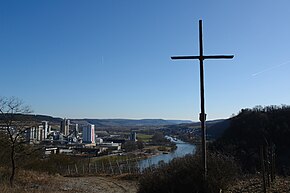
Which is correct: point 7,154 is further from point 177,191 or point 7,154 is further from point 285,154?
point 285,154

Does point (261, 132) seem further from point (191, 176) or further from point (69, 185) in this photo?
point (191, 176)

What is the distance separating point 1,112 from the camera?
629 inches

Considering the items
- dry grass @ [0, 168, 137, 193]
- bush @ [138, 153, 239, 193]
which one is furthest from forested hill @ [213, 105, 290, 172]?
bush @ [138, 153, 239, 193]

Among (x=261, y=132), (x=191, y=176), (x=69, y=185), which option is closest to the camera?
(x=191, y=176)

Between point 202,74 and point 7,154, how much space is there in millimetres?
16125

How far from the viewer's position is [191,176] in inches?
357

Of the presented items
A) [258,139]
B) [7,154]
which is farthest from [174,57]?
[258,139]

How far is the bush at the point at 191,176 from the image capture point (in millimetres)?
8938

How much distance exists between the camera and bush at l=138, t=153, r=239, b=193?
894 cm

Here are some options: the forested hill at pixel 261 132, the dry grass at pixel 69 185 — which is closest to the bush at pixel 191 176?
the dry grass at pixel 69 185

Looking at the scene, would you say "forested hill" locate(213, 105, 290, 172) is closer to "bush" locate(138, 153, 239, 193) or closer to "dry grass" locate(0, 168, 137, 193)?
"dry grass" locate(0, 168, 137, 193)

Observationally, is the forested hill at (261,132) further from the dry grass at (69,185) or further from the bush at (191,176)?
the bush at (191,176)

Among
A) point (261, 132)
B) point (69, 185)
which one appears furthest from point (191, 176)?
point (261, 132)

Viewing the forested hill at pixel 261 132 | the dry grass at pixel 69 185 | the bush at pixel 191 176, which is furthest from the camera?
the forested hill at pixel 261 132
